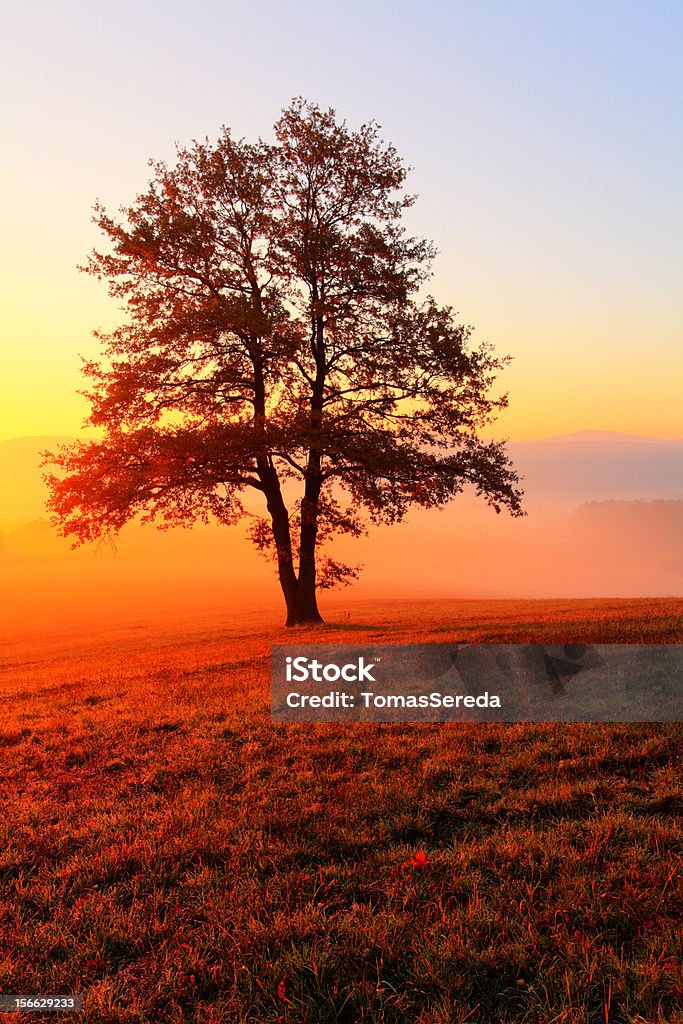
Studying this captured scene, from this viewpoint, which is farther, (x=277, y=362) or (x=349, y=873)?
(x=277, y=362)

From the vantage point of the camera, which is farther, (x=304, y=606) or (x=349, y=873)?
(x=304, y=606)

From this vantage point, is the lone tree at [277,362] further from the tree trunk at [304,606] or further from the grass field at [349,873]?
the grass field at [349,873]

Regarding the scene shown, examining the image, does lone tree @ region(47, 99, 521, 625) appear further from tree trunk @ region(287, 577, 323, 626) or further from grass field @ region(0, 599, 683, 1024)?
grass field @ region(0, 599, 683, 1024)

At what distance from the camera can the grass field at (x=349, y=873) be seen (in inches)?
148

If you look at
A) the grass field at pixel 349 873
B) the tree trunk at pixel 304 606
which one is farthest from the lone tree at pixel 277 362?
the grass field at pixel 349 873

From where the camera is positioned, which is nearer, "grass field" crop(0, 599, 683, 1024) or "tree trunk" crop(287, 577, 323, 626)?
"grass field" crop(0, 599, 683, 1024)

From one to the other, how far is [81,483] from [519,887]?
20539 mm

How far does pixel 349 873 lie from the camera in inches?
197

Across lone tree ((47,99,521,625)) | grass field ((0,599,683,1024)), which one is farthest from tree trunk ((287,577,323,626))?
grass field ((0,599,683,1024))

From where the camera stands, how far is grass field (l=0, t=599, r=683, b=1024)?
377 cm

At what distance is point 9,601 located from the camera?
7575 cm

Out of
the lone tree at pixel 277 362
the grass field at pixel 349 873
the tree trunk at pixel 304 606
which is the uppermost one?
the lone tree at pixel 277 362

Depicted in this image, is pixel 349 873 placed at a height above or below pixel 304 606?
below

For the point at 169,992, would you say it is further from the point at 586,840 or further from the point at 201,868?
the point at 586,840
